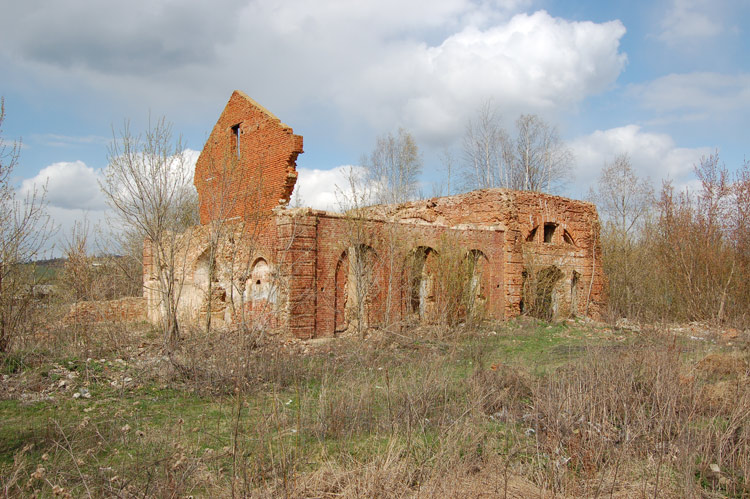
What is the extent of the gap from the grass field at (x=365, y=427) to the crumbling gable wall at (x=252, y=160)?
5.38 m

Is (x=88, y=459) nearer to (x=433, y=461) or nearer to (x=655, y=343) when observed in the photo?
(x=433, y=461)

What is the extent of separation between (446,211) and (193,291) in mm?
9464

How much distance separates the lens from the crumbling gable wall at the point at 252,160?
14.5 metres

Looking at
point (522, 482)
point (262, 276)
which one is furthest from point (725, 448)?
point (262, 276)

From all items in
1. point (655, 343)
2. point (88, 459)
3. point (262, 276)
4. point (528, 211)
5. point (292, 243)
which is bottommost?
point (88, 459)

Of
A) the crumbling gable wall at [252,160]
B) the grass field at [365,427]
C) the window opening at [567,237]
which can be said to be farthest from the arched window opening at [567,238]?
the crumbling gable wall at [252,160]

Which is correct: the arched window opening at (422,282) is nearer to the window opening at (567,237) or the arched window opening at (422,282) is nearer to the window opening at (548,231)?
the window opening at (548,231)

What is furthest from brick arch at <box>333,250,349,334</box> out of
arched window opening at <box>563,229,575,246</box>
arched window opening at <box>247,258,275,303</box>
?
arched window opening at <box>563,229,575,246</box>

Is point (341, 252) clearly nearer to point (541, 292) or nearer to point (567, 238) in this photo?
point (541, 292)

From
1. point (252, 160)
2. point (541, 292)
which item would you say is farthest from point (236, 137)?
point (541, 292)

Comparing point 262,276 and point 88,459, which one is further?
point 262,276

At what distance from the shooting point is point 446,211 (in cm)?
1945

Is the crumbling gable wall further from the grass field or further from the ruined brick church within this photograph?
the grass field

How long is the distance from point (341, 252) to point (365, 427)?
865 cm
